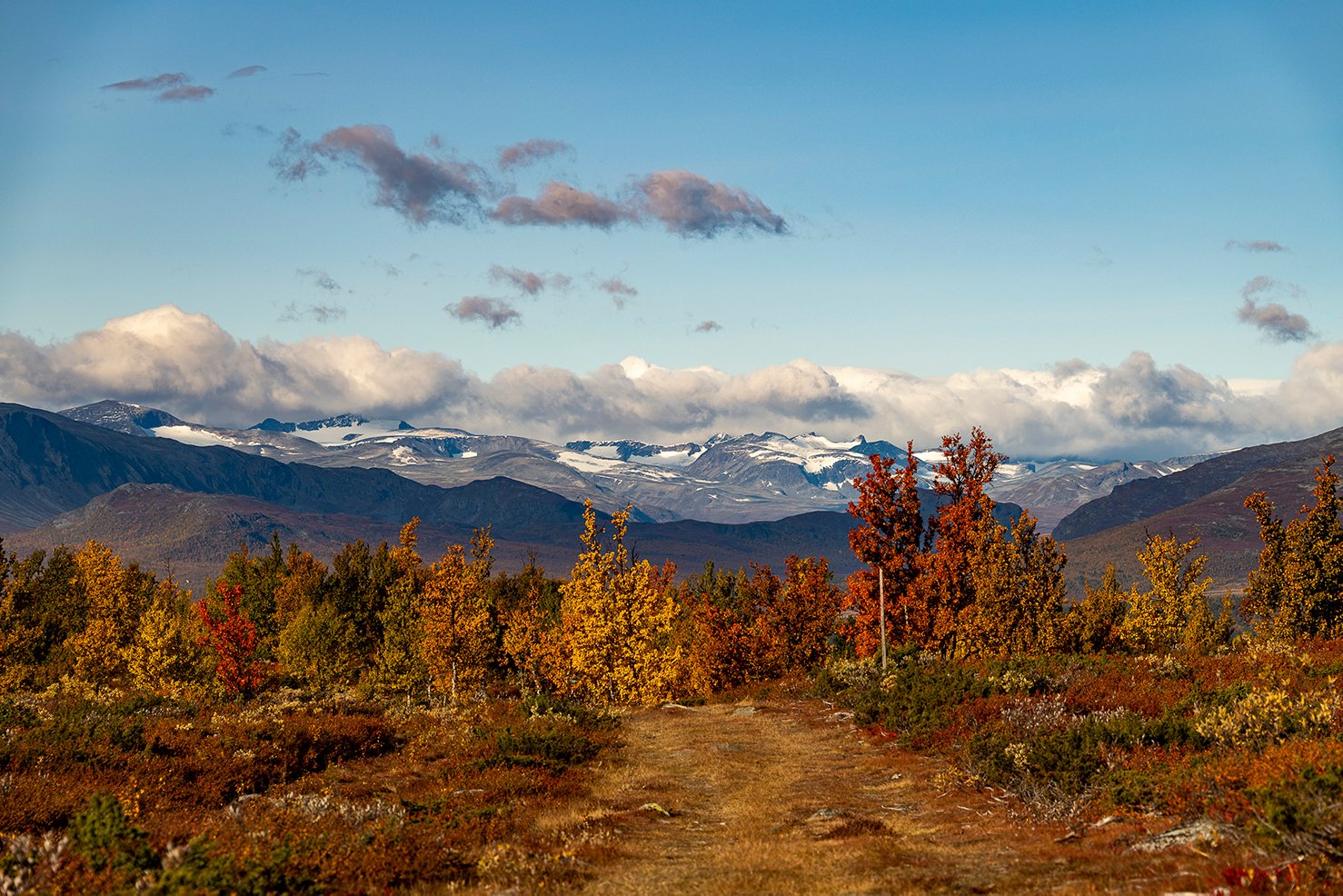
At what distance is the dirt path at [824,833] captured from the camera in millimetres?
13906

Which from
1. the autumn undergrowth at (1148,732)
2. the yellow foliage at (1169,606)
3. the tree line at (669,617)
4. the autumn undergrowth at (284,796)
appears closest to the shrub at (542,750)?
the autumn undergrowth at (284,796)

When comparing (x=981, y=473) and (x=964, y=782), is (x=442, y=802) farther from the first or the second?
(x=981, y=473)

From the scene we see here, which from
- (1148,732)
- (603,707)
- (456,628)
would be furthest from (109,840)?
(456,628)

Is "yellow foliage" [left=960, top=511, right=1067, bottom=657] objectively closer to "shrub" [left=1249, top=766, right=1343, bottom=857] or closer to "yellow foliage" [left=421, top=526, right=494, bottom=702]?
"yellow foliage" [left=421, top=526, right=494, bottom=702]

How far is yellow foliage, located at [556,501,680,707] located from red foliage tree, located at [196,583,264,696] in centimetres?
2533

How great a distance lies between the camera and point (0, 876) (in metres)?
12.9

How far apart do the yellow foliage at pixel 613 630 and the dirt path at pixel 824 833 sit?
14.0m

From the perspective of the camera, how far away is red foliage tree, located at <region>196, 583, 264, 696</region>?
65.3m

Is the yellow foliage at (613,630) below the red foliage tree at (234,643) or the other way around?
the other way around

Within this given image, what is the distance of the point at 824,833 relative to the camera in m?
18.0

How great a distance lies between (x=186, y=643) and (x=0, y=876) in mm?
50678

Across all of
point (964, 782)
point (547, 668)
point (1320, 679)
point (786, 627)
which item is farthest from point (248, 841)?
point (786, 627)

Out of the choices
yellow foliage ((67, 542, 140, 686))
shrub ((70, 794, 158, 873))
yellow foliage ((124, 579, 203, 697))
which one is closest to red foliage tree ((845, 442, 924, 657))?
yellow foliage ((124, 579, 203, 697))

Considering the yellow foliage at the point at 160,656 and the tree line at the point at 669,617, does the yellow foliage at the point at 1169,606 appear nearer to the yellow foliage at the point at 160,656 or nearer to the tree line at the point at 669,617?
the tree line at the point at 669,617
